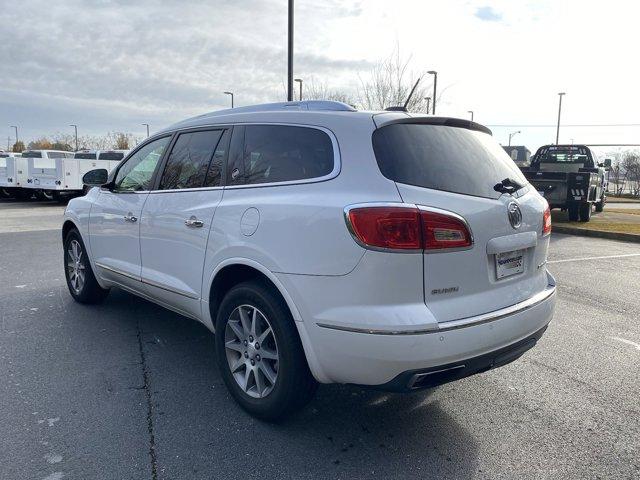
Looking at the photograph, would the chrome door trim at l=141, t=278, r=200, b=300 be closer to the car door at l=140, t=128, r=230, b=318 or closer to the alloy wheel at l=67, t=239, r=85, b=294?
the car door at l=140, t=128, r=230, b=318

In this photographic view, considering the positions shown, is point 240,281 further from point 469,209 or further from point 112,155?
point 112,155

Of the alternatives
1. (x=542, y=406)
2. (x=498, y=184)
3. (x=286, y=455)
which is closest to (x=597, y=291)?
(x=542, y=406)

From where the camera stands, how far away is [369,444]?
9.86 feet

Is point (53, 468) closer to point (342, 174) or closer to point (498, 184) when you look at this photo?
point (342, 174)

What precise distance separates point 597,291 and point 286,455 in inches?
207

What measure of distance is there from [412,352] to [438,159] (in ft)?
3.52

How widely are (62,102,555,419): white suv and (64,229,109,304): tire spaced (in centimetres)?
189

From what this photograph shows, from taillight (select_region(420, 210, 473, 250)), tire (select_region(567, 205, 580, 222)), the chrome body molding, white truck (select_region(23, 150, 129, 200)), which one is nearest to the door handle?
the chrome body molding

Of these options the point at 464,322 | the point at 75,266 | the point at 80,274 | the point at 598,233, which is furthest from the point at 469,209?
the point at 598,233

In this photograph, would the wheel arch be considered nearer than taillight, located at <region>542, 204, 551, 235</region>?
Yes

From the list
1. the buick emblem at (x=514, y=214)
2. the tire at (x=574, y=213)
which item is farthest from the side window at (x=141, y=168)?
the tire at (x=574, y=213)

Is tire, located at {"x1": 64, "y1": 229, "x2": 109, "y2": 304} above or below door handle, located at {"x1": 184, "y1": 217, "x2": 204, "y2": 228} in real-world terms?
below

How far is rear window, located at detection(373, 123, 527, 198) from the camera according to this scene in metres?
2.80

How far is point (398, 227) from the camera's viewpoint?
259cm
